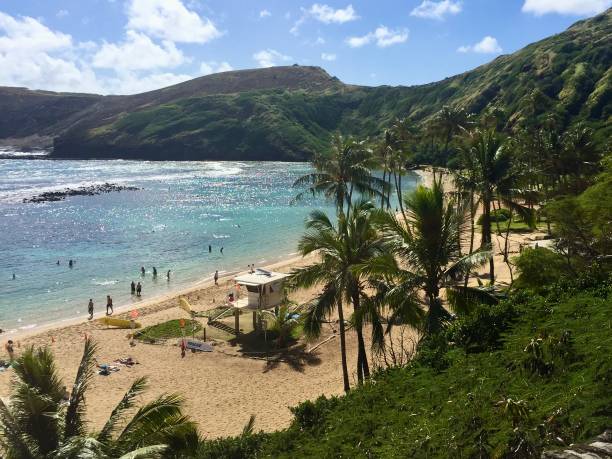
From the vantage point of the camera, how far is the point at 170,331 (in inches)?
1103

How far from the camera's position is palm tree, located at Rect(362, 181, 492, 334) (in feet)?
37.1

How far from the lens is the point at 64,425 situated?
29.6 feet

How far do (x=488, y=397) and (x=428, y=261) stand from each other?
4.70 metres

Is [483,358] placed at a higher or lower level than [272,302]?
higher

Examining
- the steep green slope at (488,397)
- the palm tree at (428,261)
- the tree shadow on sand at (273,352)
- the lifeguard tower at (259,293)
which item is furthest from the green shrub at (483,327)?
the lifeguard tower at (259,293)

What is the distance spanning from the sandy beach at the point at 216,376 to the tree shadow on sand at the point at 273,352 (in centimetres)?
5

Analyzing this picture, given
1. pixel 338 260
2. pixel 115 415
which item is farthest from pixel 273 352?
pixel 115 415

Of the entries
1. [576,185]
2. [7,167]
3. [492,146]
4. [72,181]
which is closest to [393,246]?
[492,146]

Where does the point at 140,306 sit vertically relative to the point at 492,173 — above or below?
below

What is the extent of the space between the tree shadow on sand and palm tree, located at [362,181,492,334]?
1150 centimetres

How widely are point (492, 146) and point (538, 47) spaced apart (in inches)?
6585

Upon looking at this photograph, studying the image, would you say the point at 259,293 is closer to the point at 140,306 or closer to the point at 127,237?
the point at 140,306

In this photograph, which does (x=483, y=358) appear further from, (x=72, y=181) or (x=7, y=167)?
(x=7, y=167)

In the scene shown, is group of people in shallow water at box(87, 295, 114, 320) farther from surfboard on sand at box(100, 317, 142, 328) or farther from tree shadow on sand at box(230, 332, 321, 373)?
tree shadow on sand at box(230, 332, 321, 373)
